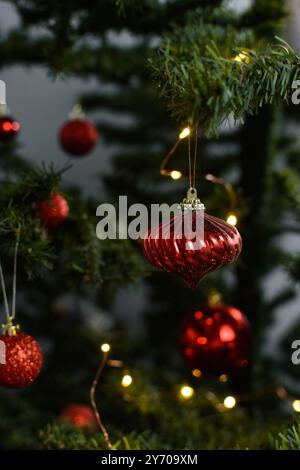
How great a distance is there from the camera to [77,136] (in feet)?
3.51

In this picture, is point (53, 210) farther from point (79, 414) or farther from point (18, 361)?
point (79, 414)

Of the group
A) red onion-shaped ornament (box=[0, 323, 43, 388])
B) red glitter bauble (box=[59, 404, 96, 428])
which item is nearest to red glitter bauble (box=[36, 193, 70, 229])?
red onion-shaped ornament (box=[0, 323, 43, 388])

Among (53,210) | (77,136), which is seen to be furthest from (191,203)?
(77,136)

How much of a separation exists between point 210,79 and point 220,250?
7.2 inches

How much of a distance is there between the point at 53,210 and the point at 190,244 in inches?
9.4

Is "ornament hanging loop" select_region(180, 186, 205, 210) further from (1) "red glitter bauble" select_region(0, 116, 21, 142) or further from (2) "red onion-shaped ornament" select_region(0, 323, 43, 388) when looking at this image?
(1) "red glitter bauble" select_region(0, 116, 21, 142)

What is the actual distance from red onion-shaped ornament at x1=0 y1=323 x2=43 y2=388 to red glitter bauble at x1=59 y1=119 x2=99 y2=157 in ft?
1.66

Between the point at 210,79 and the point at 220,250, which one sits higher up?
the point at 210,79

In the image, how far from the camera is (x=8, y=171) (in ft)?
3.59

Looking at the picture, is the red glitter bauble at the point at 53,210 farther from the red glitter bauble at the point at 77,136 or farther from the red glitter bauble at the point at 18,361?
the red glitter bauble at the point at 77,136

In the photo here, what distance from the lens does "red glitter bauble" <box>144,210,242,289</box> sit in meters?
0.59

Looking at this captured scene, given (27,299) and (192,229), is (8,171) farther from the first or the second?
(192,229)

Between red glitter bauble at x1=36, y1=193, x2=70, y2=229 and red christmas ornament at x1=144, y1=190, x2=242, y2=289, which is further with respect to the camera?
red glitter bauble at x1=36, y1=193, x2=70, y2=229
